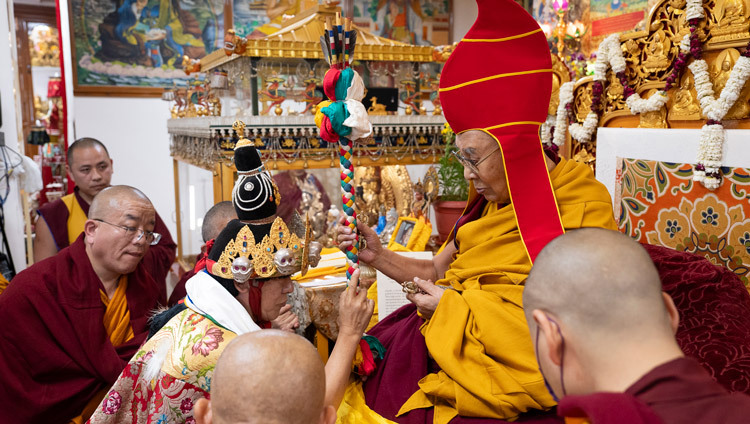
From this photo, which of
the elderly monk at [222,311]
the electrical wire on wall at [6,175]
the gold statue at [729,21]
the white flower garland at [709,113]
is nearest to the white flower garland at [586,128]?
the white flower garland at [709,113]

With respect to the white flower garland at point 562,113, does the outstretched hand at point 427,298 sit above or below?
below

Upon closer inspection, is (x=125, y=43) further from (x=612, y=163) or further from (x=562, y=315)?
(x=562, y=315)

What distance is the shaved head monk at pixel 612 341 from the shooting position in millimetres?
913

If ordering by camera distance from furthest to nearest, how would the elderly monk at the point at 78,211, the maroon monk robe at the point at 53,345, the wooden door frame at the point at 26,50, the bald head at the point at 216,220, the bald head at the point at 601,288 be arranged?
the wooden door frame at the point at 26,50, the elderly monk at the point at 78,211, the bald head at the point at 216,220, the maroon monk robe at the point at 53,345, the bald head at the point at 601,288

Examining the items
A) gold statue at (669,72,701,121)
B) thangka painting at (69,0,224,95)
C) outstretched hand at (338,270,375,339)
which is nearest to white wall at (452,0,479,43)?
thangka painting at (69,0,224,95)

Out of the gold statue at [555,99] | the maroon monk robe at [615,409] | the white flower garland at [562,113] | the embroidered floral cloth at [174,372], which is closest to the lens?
the maroon monk robe at [615,409]

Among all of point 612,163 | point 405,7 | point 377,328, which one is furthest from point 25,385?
point 405,7

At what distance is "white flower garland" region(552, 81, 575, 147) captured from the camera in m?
3.22

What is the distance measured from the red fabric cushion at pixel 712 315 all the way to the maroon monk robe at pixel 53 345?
2.22 metres

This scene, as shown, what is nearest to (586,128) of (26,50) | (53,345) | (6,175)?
(53,345)

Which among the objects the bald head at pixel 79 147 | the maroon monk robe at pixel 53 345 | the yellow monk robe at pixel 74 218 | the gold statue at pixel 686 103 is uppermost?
the gold statue at pixel 686 103

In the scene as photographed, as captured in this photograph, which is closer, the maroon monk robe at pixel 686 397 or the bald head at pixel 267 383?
the maroon monk robe at pixel 686 397

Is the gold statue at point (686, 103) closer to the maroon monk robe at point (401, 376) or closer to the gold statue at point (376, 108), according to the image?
the maroon monk robe at point (401, 376)

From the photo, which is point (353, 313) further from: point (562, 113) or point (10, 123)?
point (10, 123)
